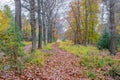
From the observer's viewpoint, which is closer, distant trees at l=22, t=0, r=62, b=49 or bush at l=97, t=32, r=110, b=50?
distant trees at l=22, t=0, r=62, b=49

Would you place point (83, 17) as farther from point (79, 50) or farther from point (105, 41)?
point (79, 50)

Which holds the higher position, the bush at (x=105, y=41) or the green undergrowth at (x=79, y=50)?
the bush at (x=105, y=41)

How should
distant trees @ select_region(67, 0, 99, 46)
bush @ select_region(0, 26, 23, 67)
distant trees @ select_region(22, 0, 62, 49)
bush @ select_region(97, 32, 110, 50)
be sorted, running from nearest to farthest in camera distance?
bush @ select_region(0, 26, 23, 67)
distant trees @ select_region(22, 0, 62, 49)
bush @ select_region(97, 32, 110, 50)
distant trees @ select_region(67, 0, 99, 46)

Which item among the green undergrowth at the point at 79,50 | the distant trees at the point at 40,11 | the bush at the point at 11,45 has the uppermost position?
the distant trees at the point at 40,11

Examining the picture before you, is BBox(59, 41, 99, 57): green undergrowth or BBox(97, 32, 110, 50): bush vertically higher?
BBox(97, 32, 110, 50): bush

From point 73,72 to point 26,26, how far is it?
159 feet

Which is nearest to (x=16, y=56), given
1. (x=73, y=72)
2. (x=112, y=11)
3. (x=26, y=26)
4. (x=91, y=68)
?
(x=73, y=72)

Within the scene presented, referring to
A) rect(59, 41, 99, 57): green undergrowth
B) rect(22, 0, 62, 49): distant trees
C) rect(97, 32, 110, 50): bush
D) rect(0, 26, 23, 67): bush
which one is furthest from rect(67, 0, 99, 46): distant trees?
rect(0, 26, 23, 67): bush

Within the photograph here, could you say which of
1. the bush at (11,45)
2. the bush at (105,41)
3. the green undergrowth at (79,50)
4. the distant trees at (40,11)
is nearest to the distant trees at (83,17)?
the distant trees at (40,11)

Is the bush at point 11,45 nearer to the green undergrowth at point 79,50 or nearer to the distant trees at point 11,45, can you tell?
the distant trees at point 11,45

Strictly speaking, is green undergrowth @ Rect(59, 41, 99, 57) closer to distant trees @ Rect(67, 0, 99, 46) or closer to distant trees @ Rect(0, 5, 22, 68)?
distant trees @ Rect(0, 5, 22, 68)

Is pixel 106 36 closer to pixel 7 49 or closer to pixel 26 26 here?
pixel 7 49

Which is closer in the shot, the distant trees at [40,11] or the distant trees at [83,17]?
the distant trees at [40,11]

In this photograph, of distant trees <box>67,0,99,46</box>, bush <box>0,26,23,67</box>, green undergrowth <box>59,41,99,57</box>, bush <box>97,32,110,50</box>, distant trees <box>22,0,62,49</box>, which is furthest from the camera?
distant trees <box>67,0,99,46</box>
